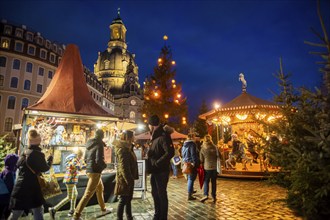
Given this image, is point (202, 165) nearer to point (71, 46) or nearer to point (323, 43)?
point (323, 43)

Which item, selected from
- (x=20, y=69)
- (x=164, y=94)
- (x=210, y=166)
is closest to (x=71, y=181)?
(x=210, y=166)

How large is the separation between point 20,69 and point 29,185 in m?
43.7

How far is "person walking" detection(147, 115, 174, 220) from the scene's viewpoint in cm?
471

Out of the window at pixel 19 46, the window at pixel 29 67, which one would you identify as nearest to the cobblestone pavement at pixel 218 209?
the window at pixel 29 67

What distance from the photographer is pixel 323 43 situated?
287 centimetres

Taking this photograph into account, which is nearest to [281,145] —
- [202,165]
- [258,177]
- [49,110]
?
[202,165]

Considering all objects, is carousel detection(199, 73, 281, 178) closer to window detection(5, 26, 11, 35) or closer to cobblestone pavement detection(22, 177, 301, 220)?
cobblestone pavement detection(22, 177, 301, 220)

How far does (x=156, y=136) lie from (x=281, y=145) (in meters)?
2.57

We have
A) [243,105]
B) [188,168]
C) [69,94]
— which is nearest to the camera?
[188,168]

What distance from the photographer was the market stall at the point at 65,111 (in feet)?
26.0

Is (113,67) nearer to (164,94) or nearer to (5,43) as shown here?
(5,43)

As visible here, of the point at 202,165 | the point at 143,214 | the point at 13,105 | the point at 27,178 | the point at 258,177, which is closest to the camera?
the point at 27,178

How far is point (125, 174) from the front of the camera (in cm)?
480

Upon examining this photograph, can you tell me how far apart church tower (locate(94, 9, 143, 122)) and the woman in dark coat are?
74212 mm
